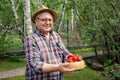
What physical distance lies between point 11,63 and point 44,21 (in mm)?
10863

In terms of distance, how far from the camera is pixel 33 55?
268 centimetres

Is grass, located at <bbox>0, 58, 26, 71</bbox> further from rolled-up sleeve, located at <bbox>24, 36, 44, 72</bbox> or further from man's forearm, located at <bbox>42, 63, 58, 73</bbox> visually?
man's forearm, located at <bbox>42, 63, 58, 73</bbox>

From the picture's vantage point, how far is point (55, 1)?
14.2 metres

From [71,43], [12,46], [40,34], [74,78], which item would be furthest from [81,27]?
[40,34]

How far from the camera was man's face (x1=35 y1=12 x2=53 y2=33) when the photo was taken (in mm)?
2820

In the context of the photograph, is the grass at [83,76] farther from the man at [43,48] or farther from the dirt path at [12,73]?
the man at [43,48]

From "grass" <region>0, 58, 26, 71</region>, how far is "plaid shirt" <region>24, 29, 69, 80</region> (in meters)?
9.49

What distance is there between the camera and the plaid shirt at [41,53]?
105 inches

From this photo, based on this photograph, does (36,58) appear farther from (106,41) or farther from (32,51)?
(106,41)

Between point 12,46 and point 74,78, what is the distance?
525 cm

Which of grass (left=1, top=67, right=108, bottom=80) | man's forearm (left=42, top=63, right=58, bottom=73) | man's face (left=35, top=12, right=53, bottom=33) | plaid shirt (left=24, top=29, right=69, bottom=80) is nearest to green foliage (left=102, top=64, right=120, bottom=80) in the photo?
grass (left=1, top=67, right=108, bottom=80)

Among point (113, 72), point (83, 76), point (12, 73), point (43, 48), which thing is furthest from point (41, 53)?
point (12, 73)

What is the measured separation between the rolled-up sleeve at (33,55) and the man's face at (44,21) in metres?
0.16

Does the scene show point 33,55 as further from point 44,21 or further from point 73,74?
point 73,74
